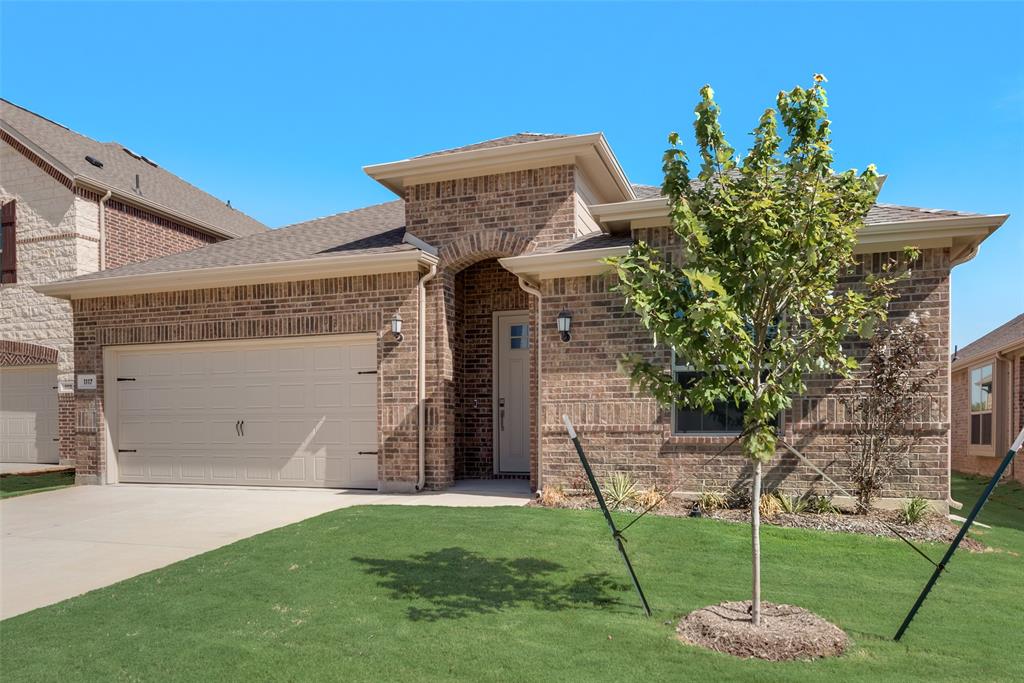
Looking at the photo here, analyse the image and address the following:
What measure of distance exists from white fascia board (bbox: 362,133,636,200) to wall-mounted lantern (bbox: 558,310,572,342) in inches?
96.9

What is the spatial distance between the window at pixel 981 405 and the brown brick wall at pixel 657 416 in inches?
419

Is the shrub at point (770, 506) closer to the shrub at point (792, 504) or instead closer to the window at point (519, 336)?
the shrub at point (792, 504)

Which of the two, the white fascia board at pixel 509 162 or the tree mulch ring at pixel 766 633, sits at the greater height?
the white fascia board at pixel 509 162

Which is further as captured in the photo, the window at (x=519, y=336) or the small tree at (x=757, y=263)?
the window at (x=519, y=336)

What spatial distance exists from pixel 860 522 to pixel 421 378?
614 cm

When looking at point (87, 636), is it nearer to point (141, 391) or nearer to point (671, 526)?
point (671, 526)

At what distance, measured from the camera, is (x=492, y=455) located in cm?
1184

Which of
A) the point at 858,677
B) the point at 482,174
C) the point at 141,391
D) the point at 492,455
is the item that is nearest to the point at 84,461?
the point at 141,391

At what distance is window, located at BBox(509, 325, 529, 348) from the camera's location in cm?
1185

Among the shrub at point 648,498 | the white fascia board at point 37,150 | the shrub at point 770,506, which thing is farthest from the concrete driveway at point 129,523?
the white fascia board at point 37,150

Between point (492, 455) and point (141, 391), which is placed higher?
point (141, 391)

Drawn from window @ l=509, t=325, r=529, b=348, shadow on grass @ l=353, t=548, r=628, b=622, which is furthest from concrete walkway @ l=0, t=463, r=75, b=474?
shadow on grass @ l=353, t=548, r=628, b=622

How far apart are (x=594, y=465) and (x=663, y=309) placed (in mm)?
5061

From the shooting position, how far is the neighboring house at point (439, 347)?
8836 mm
